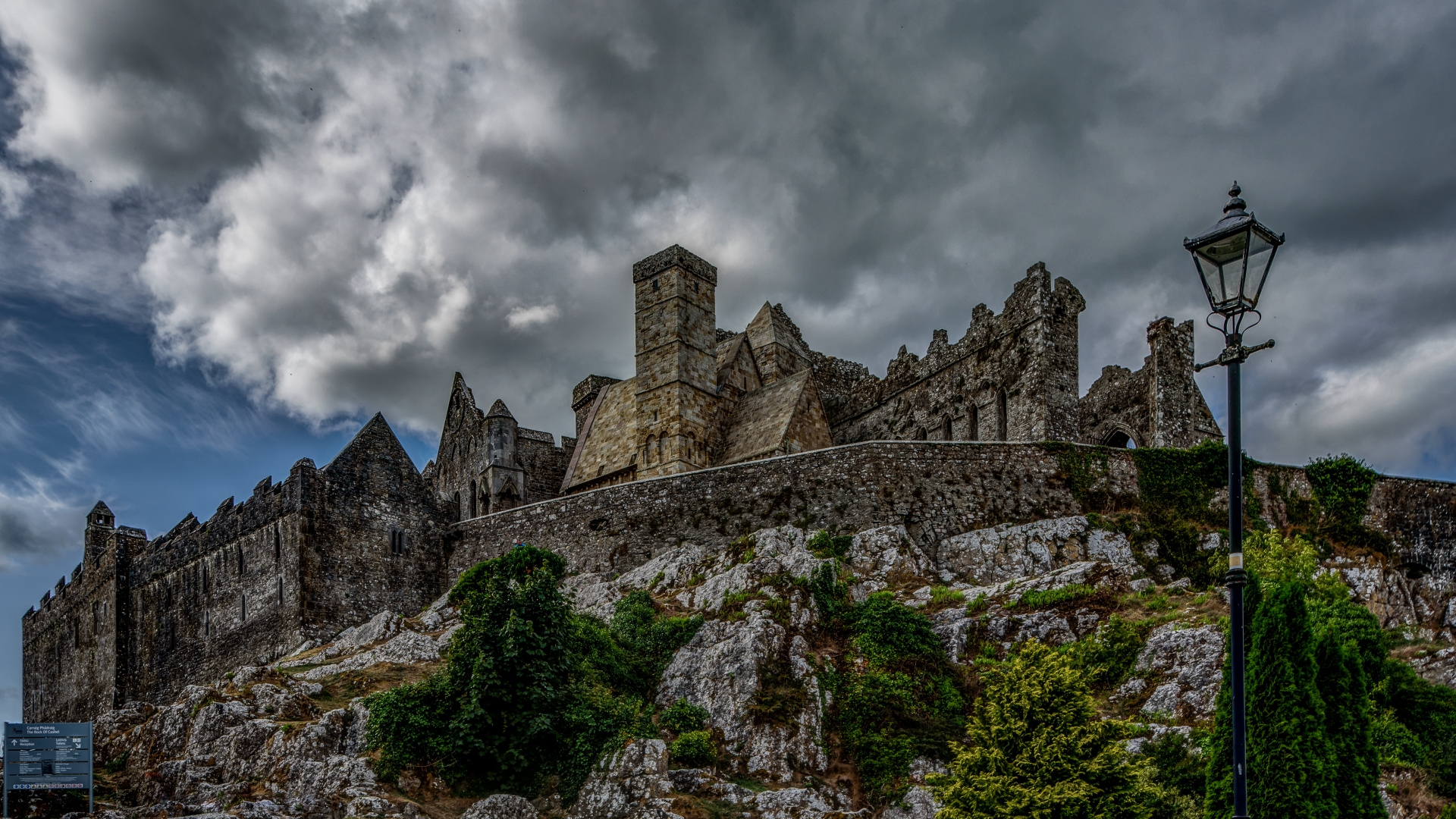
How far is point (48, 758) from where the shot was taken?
78.1 feet

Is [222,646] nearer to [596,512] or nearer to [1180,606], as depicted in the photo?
[596,512]

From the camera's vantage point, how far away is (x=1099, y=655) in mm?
27344

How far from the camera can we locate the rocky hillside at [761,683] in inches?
987

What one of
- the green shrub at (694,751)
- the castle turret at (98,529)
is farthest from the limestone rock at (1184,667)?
the castle turret at (98,529)

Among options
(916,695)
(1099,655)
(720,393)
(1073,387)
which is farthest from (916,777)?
(720,393)

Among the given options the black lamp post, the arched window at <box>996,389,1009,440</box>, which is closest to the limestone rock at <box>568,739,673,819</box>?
the black lamp post

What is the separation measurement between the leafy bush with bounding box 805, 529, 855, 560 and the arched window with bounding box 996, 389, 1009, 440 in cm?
948

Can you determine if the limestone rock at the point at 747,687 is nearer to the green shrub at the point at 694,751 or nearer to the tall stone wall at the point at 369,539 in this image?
the green shrub at the point at 694,751

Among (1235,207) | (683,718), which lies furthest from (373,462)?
(1235,207)

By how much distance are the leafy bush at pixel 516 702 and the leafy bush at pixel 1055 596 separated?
9144mm

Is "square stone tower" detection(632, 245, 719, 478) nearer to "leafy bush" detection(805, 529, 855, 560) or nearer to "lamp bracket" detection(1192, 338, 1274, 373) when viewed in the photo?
"leafy bush" detection(805, 529, 855, 560)

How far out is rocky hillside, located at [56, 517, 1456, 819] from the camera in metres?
25.1

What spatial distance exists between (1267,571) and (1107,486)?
986cm

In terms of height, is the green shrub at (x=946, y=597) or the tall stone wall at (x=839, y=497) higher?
the tall stone wall at (x=839, y=497)
